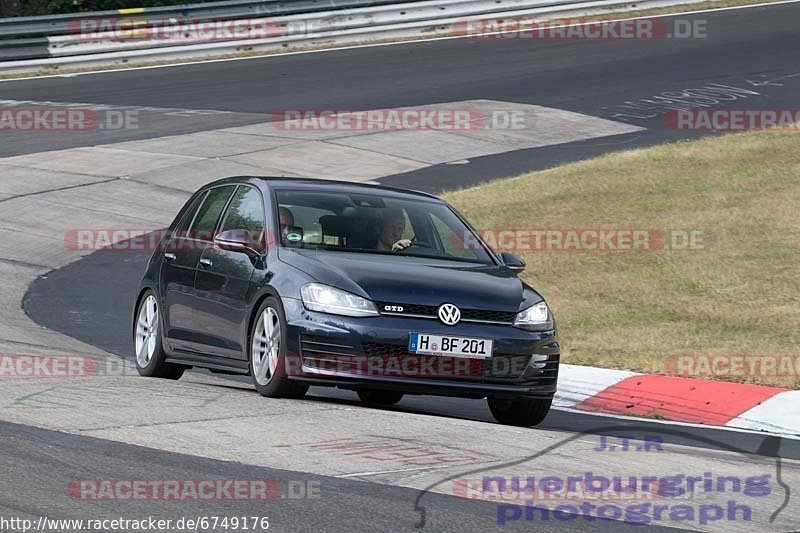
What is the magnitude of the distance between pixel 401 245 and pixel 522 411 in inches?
55.9

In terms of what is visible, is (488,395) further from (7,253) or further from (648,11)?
(648,11)

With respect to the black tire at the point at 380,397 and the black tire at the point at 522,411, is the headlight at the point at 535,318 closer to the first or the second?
the black tire at the point at 522,411

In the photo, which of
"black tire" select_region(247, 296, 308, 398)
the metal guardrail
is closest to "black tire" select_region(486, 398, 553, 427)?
"black tire" select_region(247, 296, 308, 398)

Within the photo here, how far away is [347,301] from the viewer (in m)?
8.96

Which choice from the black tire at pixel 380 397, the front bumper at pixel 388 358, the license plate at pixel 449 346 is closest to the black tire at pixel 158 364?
the black tire at pixel 380 397

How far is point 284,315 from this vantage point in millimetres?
9094

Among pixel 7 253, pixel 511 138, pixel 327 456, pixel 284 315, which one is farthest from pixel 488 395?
pixel 511 138

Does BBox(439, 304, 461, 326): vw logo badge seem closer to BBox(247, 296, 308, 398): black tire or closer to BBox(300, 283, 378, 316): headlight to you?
BBox(300, 283, 378, 316): headlight

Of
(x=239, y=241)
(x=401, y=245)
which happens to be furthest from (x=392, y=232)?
(x=239, y=241)

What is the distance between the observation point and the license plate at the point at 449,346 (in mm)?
8875

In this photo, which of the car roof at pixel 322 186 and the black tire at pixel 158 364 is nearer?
the car roof at pixel 322 186

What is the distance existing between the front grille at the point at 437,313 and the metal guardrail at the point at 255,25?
76.2ft

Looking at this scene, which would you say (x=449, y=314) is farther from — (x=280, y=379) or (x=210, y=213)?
(x=210, y=213)

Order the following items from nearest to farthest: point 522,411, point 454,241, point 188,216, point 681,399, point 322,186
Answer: point 522,411, point 454,241, point 322,186, point 681,399, point 188,216
